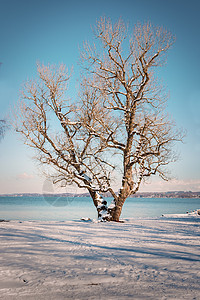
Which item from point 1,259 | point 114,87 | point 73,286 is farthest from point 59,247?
point 114,87

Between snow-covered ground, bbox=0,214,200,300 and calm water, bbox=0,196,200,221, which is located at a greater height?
snow-covered ground, bbox=0,214,200,300

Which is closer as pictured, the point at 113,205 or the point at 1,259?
the point at 1,259

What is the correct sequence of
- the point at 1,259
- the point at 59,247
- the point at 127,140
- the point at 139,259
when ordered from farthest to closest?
the point at 127,140, the point at 59,247, the point at 139,259, the point at 1,259

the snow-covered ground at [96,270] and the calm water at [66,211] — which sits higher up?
the snow-covered ground at [96,270]

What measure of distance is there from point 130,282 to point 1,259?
7.43ft

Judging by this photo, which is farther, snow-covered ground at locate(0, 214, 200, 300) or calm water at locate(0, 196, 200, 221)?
calm water at locate(0, 196, 200, 221)

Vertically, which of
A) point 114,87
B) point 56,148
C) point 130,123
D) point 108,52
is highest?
point 108,52

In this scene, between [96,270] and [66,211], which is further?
[66,211]

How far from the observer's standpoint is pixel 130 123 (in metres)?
13.7

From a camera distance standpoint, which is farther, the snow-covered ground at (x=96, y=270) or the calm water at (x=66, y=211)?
the calm water at (x=66, y=211)

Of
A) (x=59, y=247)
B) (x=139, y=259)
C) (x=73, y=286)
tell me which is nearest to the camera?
(x=73, y=286)

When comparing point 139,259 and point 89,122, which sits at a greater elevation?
point 89,122

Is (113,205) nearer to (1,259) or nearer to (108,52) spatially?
(108,52)

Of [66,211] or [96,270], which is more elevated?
[96,270]
